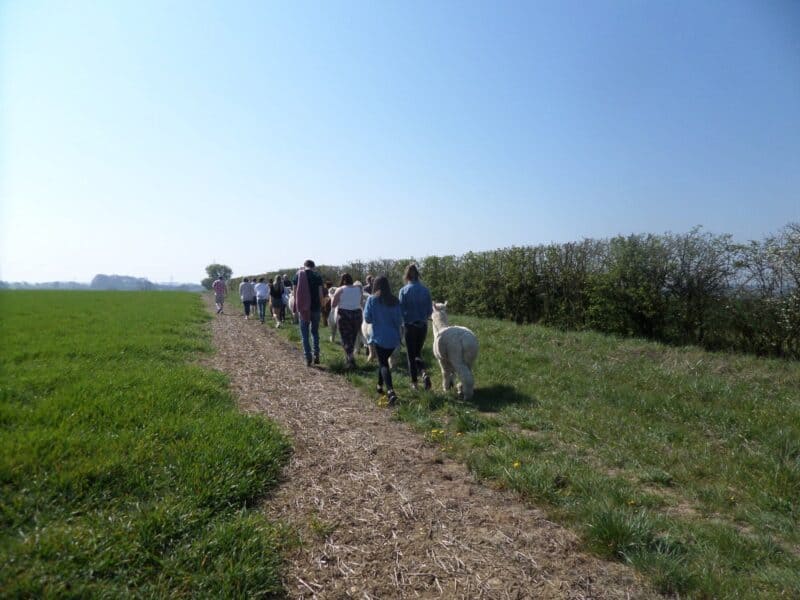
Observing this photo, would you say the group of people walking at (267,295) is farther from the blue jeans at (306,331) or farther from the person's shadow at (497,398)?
the person's shadow at (497,398)

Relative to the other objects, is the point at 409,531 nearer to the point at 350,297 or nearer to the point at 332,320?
the point at 350,297

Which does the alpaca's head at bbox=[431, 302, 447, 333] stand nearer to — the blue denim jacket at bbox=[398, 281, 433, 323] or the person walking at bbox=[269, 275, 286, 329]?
the blue denim jacket at bbox=[398, 281, 433, 323]

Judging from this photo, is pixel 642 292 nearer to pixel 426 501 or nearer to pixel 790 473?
pixel 790 473

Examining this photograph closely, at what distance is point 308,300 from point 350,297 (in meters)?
0.91

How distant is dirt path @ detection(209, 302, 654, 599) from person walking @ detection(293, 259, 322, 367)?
148 inches

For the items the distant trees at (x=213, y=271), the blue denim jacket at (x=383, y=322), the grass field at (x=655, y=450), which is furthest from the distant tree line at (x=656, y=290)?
the distant trees at (x=213, y=271)

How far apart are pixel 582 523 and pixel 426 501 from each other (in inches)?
49.5

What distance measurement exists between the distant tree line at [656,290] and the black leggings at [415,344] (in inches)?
251

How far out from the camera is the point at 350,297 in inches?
352

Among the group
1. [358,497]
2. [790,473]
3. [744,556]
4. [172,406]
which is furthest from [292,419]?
[790,473]

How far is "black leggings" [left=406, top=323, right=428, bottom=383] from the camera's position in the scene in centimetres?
725

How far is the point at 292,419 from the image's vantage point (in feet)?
19.2

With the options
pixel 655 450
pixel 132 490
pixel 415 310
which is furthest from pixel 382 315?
pixel 132 490

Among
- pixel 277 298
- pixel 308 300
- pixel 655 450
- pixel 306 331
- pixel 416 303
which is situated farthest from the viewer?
pixel 277 298
